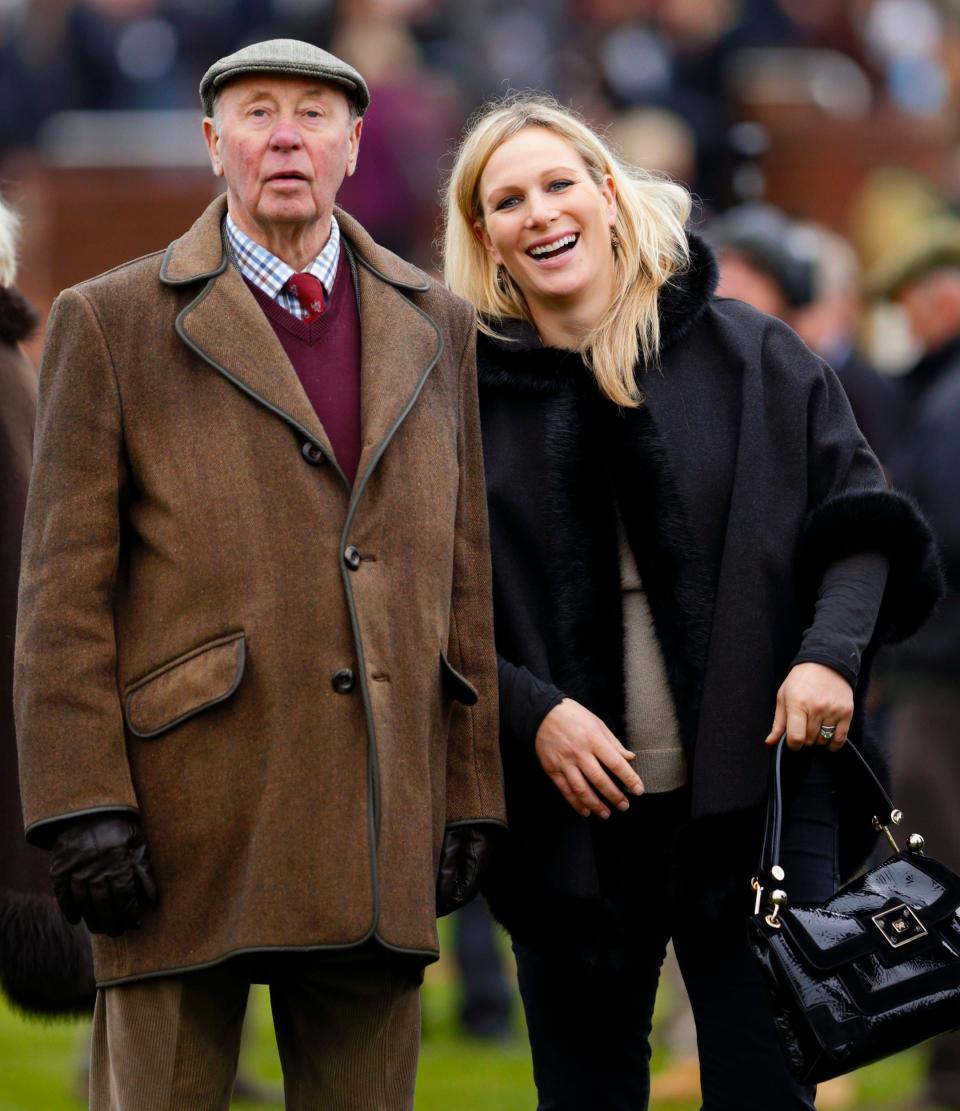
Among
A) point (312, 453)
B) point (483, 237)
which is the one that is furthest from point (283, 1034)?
point (483, 237)

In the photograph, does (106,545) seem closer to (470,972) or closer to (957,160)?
(470,972)

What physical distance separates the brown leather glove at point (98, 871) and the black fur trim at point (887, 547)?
1436 mm

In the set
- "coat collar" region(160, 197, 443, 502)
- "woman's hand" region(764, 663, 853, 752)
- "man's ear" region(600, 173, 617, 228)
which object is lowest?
"woman's hand" region(764, 663, 853, 752)

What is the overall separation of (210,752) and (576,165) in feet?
4.85

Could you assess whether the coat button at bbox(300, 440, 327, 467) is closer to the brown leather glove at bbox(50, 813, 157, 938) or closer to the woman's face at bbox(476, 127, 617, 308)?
the brown leather glove at bbox(50, 813, 157, 938)

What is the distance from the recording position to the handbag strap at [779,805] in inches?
161

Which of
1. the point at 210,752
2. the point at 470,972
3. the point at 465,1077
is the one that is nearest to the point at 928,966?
the point at 210,752

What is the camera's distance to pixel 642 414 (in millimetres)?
4434

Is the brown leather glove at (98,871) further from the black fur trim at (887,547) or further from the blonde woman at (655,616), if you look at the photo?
the black fur trim at (887,547)

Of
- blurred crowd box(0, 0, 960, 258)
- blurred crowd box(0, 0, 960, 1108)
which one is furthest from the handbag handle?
blurred crowd box(0, 0, 960, 258)

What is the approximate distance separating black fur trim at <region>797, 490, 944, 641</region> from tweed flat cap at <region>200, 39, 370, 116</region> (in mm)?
1226

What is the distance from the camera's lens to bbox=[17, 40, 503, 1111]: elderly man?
3830 mm

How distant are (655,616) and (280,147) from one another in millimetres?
1157

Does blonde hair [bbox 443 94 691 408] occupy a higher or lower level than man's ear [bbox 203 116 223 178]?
lower
